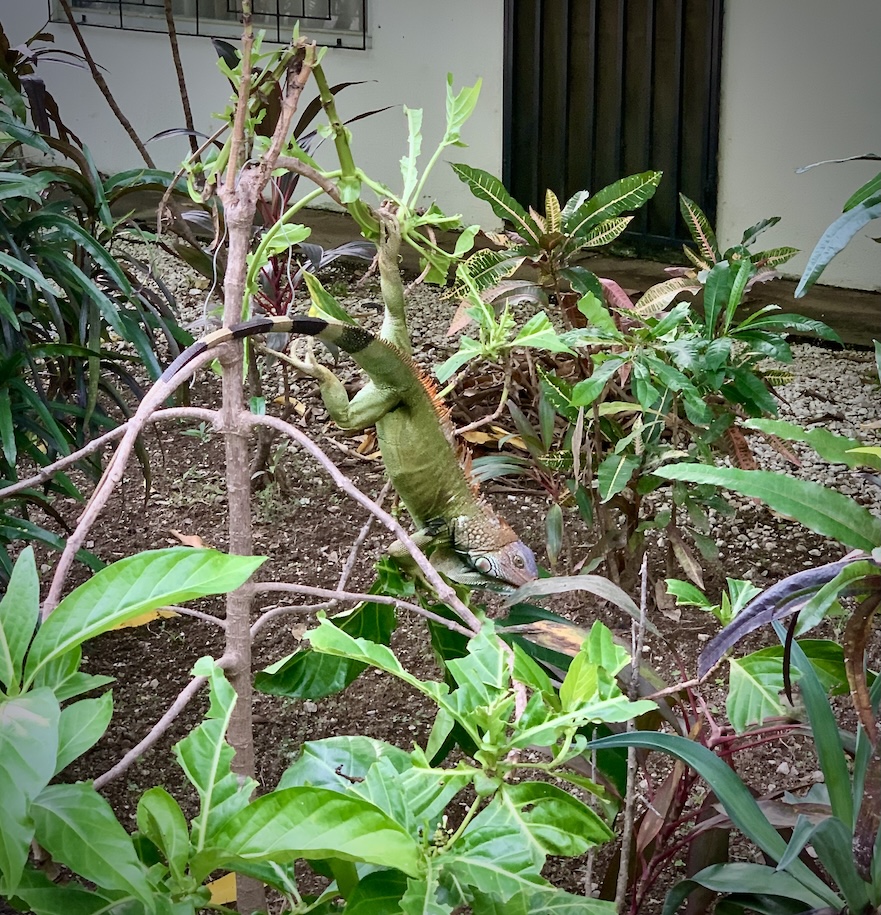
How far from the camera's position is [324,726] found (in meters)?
2.26

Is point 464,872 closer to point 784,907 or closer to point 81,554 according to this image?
point 784,907

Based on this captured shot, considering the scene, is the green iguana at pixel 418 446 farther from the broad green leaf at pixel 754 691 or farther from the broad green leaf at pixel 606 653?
the broad green leaf at pixel 754 691

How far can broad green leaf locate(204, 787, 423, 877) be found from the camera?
2.34 feet

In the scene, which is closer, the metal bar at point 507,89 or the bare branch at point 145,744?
the bare branch at point 145,744

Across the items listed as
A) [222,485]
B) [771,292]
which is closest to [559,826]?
[222,485]

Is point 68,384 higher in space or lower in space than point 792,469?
higher

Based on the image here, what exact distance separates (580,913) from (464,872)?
192 mm

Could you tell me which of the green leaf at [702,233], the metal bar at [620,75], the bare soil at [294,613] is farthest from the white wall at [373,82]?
the green leaf at [702,233]

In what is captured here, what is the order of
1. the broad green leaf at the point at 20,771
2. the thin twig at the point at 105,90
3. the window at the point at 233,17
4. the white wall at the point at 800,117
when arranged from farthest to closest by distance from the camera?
the window at the point at 233,17, the white wall at the point at 800,117, the thin twig at the point at 105,90, the broad green leaf at the point at 20,771

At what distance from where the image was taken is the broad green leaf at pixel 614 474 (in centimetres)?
205

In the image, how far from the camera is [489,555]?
1.79 metres

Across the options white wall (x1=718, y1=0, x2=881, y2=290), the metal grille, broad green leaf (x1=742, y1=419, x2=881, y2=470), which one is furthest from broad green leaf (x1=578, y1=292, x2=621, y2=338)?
the metal grille

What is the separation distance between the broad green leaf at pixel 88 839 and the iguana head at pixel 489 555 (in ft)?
3.54

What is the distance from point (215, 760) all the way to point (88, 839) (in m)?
0.13
